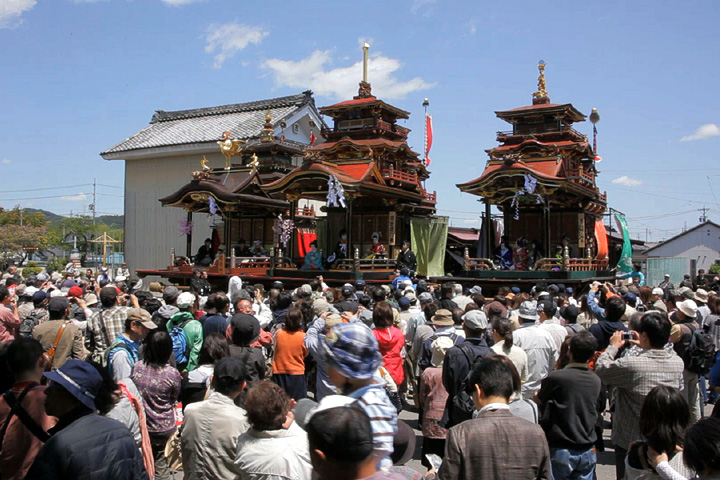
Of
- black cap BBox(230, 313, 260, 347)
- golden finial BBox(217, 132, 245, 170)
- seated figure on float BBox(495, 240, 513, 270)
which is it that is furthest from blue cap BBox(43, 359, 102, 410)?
golden finial BBox(217, 132, 245, 170)

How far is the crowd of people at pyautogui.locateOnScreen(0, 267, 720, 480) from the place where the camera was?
3188 millimetres

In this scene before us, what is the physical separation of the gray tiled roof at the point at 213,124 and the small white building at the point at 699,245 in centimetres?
3186

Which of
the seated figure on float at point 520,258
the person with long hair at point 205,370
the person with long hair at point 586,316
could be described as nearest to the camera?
the person with long hair at point 205,370

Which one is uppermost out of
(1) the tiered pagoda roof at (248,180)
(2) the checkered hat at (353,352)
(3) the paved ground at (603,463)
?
(1) the tiered pagoda roof at (248,180)

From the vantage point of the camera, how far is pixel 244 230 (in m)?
28.6

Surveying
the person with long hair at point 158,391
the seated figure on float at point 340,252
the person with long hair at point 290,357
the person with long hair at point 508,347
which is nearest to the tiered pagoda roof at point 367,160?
the seated figure on float at point 340,252

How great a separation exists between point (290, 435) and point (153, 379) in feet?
6.13

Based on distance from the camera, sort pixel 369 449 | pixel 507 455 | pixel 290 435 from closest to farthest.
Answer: pixel 369 449 < pixel 507 455 < pixel 290 435

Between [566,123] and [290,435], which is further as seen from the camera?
[566,123]

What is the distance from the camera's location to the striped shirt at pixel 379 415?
2.99 metres

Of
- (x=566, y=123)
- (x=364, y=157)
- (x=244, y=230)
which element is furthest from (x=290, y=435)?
(x=244, y=230)

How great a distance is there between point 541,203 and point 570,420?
19434 mm

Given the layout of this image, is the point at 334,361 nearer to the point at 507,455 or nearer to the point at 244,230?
the point at 507,455

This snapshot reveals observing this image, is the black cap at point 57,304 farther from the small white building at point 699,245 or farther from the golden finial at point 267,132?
the small white building at point 699,245
